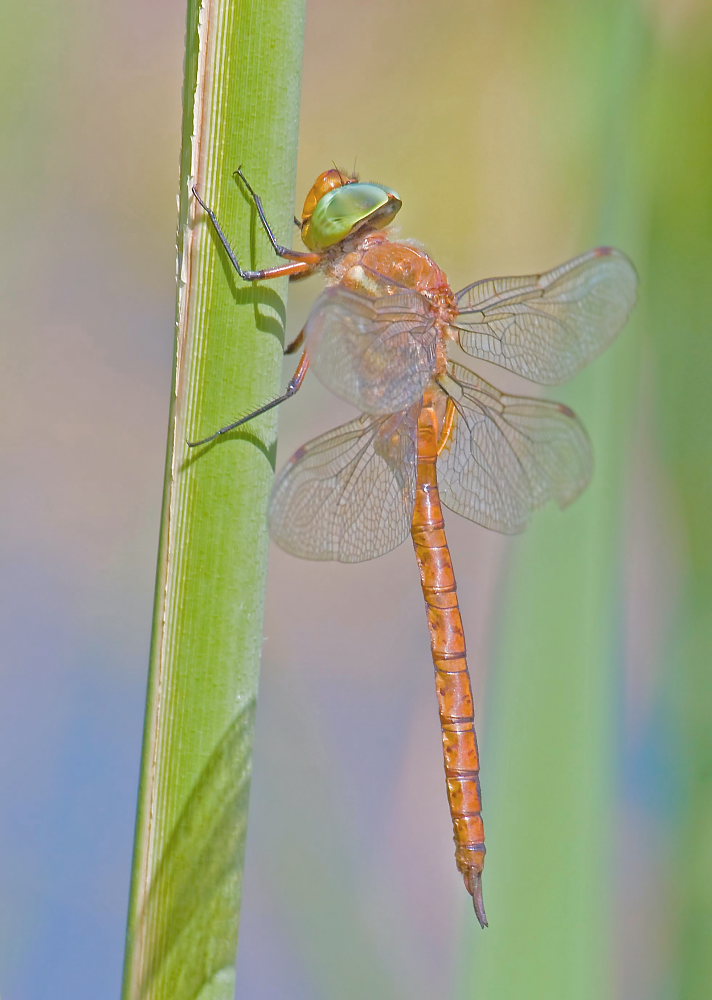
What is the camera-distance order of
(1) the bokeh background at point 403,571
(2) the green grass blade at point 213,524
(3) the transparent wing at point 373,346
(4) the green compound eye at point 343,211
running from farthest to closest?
(4) the green compound eye at point 343,211, (3) the transparent wing at point 373,346, (1) the bokeh background at point 403,571, (2) the green grass blade at point 213,524

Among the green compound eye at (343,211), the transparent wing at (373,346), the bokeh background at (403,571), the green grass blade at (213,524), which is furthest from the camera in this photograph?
the green compound eye at (343,211)

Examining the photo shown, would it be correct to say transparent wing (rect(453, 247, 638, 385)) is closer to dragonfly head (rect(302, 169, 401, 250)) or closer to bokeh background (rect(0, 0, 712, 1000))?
bokeh background (rect(0, 0, 712, 1000))

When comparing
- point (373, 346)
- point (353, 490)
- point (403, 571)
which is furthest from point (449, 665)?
point (403, 571)

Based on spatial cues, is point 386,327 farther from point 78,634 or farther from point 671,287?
point 78,634

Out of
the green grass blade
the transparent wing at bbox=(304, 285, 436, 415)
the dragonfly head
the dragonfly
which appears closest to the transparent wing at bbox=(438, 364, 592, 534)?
the dragonfly

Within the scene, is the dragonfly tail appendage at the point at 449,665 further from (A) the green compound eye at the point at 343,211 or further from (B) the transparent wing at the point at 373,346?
(A) the green compound eye at the point at 343,211

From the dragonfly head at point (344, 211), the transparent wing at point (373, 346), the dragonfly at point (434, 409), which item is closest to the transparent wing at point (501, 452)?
the dragonfly at point (434, 409)
